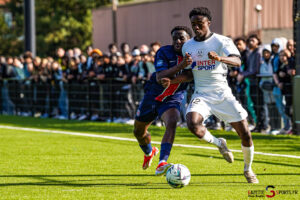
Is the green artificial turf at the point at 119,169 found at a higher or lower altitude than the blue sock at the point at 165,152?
lower

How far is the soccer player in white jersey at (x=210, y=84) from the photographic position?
881cm

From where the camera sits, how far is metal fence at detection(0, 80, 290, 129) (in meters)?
18.6

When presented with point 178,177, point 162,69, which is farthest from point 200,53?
point 178,177

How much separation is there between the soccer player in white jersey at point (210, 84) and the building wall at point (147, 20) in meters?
19.7

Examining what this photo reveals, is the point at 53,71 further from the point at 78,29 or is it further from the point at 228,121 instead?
the point at 78,29

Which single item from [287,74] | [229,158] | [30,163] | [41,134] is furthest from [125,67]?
[229,158]

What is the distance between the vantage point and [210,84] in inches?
352

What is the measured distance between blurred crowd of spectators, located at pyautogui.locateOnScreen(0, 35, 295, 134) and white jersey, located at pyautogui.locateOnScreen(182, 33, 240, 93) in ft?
21.2

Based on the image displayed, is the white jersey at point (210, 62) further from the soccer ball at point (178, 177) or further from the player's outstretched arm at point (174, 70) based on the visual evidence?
the soccer ball at point (178, 177)

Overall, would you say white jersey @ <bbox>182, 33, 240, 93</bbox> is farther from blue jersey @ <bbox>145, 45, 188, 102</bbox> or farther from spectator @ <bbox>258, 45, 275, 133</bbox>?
spectator @ <bbox>258, 45, 275, 133</bbox>

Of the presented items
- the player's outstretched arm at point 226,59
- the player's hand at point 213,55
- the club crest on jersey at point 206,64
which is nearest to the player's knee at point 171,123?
the club crest on jersey at point 206,64

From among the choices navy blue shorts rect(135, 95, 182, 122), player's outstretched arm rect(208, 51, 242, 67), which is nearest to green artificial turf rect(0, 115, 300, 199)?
navy blue shorts rect(135, 95, 182, 122)
